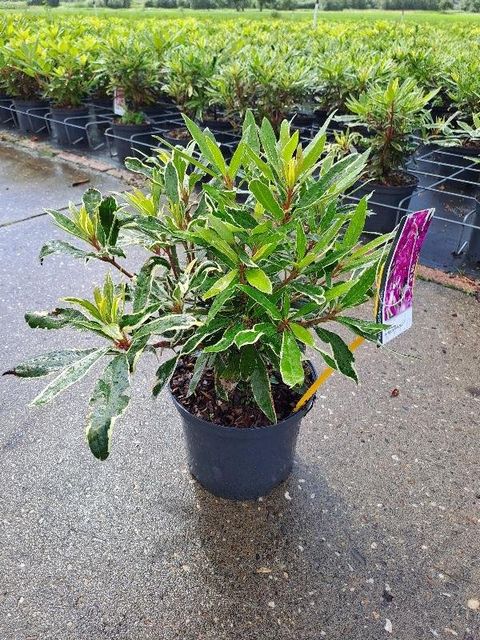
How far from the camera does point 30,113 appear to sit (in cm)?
620

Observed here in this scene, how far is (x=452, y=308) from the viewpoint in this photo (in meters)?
3.04

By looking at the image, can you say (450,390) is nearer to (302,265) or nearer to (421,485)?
(421,485)

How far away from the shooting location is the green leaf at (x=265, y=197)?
122 cm

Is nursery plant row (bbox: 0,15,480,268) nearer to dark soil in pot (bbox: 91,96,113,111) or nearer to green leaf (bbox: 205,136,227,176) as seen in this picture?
dark soil in pot (bbox: 91,96,113,111)

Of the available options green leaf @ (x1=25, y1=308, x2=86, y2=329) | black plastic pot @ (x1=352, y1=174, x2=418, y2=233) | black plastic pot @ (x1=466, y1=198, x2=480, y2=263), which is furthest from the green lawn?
green leaf @ (x1=25, y1=308, x2=86, y2=329)

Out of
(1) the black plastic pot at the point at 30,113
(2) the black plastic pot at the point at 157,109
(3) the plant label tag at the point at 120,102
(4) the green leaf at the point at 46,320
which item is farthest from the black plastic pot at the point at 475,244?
(1) the black plastic pot at the point at 30,113

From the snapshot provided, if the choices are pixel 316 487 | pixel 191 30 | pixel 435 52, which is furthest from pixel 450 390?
pixel 191 30

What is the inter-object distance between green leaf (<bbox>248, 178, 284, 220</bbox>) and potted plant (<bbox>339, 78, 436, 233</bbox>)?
6.83ft

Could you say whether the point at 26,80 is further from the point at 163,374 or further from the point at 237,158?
the point at 163,374

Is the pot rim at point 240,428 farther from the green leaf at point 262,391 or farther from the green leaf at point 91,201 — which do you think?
the green leaf at point 91,201

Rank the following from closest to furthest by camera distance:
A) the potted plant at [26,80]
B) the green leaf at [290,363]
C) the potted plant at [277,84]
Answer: the green leaf at [290,363]
the potted plant at [277,84]
the potted plant at [26,80]

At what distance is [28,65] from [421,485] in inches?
232

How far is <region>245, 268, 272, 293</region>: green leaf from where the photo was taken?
121cm

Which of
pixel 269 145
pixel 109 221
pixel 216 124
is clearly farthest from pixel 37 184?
pixel 269 145
